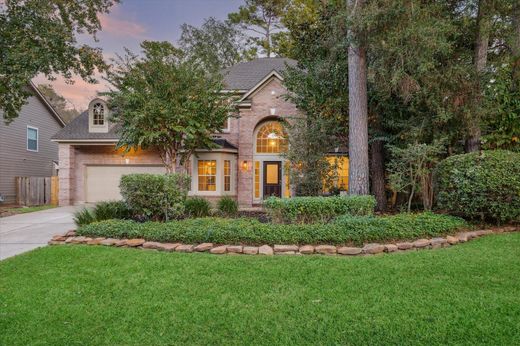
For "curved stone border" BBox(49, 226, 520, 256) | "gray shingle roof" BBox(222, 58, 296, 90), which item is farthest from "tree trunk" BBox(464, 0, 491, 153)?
"gray shingle roof" BBox(222, 58, 296, 90)

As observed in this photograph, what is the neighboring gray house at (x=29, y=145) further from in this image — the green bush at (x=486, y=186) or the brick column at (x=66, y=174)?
the green bush at (x=486, y=186)

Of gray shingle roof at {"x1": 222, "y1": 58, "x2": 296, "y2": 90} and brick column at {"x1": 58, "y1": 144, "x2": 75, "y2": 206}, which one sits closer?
brick column at {"x1": 58, "y1": 144, "x2": 75, "y2": 206}

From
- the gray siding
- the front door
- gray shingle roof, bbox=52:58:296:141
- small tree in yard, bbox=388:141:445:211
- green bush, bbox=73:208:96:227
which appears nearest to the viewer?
green bush, bbox=73:208:96:227

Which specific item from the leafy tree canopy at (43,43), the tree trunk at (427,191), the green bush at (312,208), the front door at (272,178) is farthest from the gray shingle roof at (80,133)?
the tree trunk at (427,191)

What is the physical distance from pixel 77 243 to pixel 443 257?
709 cm

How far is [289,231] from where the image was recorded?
600cm

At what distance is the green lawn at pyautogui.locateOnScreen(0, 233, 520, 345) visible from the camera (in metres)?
2.92

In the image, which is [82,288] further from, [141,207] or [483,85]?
[483,85]

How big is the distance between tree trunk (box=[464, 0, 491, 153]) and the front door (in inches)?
316

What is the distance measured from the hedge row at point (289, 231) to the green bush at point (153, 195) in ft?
3.04

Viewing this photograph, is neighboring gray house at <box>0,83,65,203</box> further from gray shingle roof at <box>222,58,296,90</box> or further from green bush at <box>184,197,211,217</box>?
green bush at <box>184,197,211,217</box>

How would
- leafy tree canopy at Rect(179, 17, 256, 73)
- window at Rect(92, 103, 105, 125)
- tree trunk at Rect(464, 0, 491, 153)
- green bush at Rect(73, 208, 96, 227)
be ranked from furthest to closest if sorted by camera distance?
leafy tree canopy at Rect(179, 17, 256, 73)
window at Rect(92, 103, 105, 125)
tree trunk at Rect(464, 0, 491, 153)
green bush at Rect(73, 208, 96, 227)

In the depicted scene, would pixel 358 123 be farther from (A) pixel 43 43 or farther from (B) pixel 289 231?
(A) pixel 43 43

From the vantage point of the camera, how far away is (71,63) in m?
12.5
